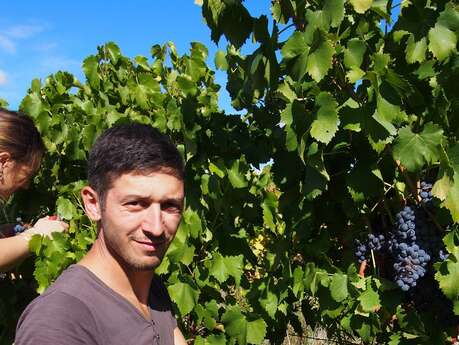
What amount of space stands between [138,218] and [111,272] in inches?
6.7

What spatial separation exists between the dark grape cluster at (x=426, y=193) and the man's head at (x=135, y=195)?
860 millimetres

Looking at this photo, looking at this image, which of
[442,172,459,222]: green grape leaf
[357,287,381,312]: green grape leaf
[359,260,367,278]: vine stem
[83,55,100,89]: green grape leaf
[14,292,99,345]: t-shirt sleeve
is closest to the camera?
[14,292,99,345]: t-shirt sleeve

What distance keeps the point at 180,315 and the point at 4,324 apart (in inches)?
40.8

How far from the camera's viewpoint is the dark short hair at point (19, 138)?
2.60 m

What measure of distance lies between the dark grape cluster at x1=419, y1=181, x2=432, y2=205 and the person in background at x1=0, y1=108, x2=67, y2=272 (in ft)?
5.26

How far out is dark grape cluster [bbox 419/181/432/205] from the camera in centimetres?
203

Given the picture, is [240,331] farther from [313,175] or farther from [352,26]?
[352,26]

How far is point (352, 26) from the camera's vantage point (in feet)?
7.02

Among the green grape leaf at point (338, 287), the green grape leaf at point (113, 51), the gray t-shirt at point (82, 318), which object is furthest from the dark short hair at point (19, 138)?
the green grape leaf at point (338, 287)

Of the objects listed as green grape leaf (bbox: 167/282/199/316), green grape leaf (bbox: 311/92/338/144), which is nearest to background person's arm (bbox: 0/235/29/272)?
green grape leaf (bbox: 167/282/199/316)

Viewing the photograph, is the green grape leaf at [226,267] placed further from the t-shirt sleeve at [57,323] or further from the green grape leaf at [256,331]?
the t-shirt sleeve at [57,323]

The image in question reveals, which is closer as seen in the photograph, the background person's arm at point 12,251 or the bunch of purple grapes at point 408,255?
the bunch of purple grapes at point 408,255

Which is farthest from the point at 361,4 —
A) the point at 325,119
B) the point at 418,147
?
the point at 418,147

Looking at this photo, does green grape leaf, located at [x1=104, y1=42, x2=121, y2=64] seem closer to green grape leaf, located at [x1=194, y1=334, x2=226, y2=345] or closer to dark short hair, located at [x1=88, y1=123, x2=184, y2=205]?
green grape leaf, located at [x1=194, y1=334, x2=226, y2=345]
